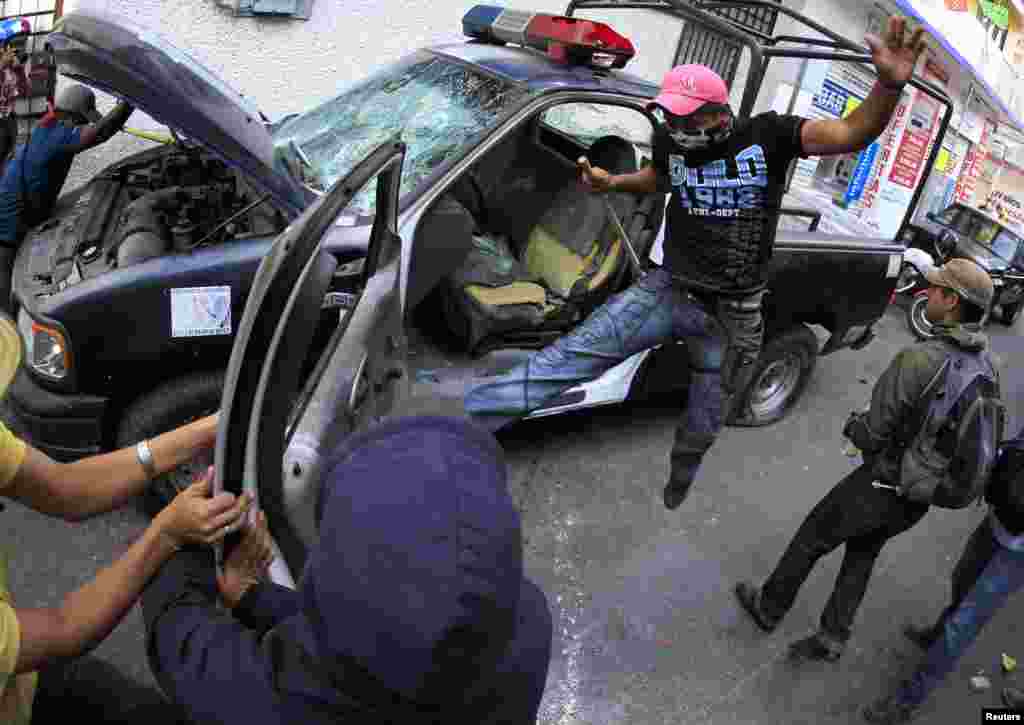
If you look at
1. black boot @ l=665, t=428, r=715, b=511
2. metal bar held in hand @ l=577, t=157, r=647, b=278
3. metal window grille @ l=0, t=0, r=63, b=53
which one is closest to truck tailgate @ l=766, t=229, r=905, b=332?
metal bar held in hand @ l=577, t=157, r=647, b=278

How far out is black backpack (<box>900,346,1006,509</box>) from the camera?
2.55 m

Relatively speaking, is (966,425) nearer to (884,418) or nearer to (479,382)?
(884,418)

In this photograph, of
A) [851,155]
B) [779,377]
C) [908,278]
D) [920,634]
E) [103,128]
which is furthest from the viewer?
[851,155]

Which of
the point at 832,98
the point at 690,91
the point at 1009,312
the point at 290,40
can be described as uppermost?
the point at 690,91

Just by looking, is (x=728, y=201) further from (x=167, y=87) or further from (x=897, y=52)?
(x=167, y=87)

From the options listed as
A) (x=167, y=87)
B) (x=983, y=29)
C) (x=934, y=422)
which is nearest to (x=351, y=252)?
(x=167, y=87)

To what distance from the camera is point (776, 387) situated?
4902 mm

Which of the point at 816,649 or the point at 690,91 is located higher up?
the point at 690,91

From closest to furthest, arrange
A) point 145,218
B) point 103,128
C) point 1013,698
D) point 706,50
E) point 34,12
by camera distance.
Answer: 1. point 145,218
2. point 1013,698
3. point 103,128
4. point 34,12
5. point 706,50

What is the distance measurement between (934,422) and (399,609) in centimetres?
233

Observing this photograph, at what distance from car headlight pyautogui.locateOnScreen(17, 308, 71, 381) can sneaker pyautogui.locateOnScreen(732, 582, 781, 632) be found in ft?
9.29

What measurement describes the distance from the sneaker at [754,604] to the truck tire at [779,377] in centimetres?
152

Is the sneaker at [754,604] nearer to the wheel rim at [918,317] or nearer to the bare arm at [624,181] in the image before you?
the bare arm at [624,181]

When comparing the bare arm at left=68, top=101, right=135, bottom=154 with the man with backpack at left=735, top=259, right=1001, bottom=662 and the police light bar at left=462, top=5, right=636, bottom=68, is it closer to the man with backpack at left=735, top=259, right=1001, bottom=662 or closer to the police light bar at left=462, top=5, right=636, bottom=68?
the police light bar at left=462, top=5, right=636, bottom=68
